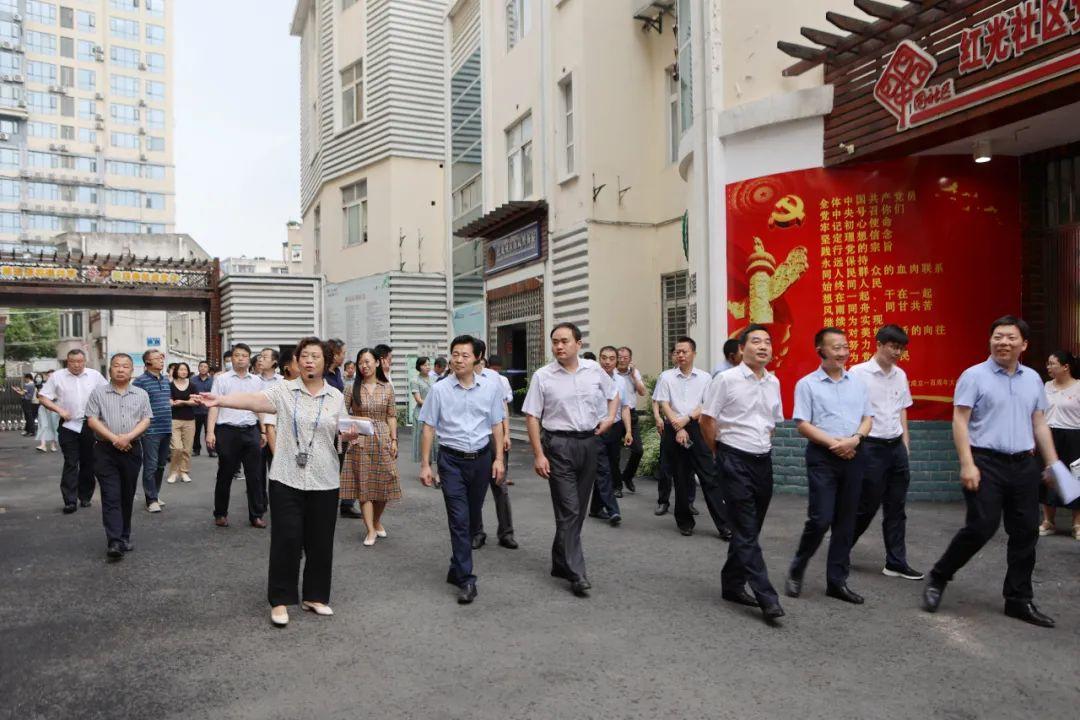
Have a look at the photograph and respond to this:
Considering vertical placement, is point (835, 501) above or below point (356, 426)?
below

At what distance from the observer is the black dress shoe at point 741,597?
17.7 feet

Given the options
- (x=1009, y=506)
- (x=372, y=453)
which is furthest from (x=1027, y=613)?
(x=372, y=453)

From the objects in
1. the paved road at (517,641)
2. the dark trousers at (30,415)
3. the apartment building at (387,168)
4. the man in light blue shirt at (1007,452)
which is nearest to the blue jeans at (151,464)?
the paved road at (517,641)

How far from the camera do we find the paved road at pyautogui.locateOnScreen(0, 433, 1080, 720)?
3.87m

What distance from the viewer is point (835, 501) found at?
5.56 meters

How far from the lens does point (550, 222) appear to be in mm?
15969

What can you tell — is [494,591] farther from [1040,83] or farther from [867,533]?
[1040,83]

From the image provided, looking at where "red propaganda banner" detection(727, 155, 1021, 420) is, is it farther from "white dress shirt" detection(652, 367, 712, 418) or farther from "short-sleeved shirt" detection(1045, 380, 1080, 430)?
"white dress shirt" detection(652, 367, 712, 418)

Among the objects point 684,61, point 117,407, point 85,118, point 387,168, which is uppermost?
point 85,118

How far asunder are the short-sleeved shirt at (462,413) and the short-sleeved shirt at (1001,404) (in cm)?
300

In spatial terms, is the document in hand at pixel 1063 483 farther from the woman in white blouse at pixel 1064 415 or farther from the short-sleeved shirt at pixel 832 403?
the woman in white blouse at pixel 1064 415

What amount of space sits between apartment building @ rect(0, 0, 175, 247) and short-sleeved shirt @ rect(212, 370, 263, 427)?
2890 inches

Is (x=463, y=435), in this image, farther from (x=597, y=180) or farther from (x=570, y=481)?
(x=597, y=180)

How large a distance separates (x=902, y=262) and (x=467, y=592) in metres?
6.59
